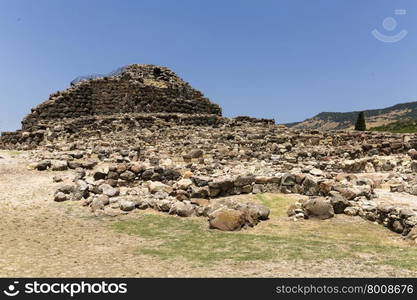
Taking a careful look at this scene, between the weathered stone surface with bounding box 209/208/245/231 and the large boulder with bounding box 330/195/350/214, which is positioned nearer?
the weathered stone surface with bounding box 209/208/245/231

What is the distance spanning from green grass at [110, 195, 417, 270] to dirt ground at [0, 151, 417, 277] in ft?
0.99

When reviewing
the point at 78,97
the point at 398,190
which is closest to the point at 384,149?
the point at 398,190

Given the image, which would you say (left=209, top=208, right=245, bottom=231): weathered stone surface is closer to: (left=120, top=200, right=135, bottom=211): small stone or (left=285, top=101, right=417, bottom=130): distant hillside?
(left=120, top=200, right=135, bottom=211): small stone

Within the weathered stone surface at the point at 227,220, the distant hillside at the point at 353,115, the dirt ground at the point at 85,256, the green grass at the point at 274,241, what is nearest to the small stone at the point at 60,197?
the dirt ground at the point at 85,256

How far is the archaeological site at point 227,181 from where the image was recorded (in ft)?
28.2

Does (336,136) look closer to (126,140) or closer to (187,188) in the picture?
(126,140)

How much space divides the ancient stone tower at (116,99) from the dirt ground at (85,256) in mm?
17799

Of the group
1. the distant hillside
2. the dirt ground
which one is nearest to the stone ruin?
the dirt ground

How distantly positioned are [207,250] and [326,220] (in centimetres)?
372

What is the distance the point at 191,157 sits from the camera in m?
16.4

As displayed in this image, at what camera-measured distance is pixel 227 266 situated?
6426mm

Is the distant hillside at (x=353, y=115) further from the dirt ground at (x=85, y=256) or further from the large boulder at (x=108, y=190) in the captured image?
the dirt ground at (x=85, y=256)

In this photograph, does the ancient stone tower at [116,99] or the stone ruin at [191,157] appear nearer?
the stone ruin at [191,157]

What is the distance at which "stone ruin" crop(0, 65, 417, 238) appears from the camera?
402 inches
